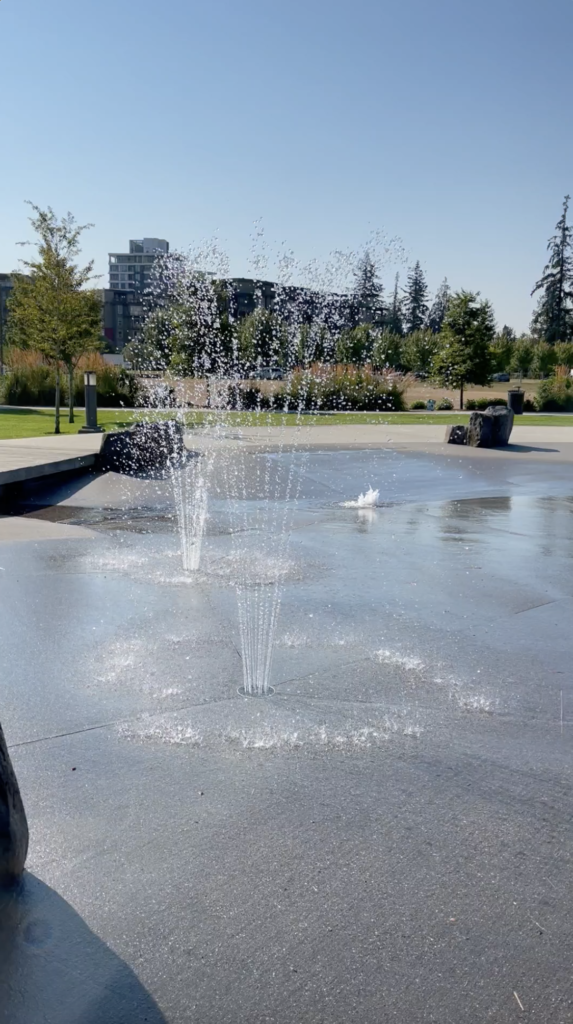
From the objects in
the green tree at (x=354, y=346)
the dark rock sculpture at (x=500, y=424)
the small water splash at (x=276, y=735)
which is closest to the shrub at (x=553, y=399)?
the green tree at (x=354, y=346)

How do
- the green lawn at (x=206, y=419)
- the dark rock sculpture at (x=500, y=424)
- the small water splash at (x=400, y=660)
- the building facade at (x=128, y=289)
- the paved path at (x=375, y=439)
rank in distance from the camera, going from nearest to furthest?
the small water splash at (x=400, y=660) → the paved path at (x=375, y=439) → the dark rock sculpture at (x=500, y=424) → the green lawn at (x=206, y=419) → the building facade at (x=128, y=289)

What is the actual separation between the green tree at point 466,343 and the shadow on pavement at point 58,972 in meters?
34.7

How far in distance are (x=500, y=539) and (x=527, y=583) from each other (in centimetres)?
185

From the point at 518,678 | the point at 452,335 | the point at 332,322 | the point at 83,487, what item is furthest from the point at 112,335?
the point at 518,678

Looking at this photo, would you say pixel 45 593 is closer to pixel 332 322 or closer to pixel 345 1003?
pixel 345 1003

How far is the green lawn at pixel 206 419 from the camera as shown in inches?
760

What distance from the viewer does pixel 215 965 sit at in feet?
7.42

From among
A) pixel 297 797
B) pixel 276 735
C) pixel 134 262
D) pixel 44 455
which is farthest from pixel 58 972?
pixel 134 262

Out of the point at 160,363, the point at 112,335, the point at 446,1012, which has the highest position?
the point at 112,335

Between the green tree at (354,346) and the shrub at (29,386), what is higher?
the green tree at (354,346)

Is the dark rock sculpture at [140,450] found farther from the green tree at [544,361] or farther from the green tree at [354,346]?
the green tree at [544,361]

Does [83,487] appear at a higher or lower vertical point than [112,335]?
lower

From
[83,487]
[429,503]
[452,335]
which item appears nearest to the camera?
[429,503]

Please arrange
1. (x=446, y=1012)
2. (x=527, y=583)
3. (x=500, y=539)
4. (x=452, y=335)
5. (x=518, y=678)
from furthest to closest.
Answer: (x=452, y=335) < (x=500, y=539) < (x=527, y=583) < (x=518, y=678) < (x=446, y=1012)
